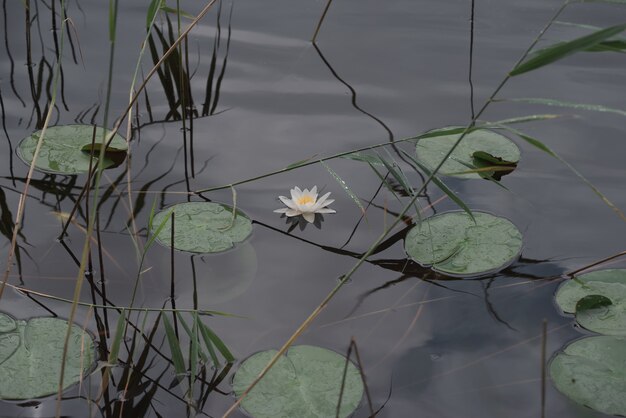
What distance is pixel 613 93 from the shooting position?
279 cm

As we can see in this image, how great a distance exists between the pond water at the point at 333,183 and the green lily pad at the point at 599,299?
4 centimetres

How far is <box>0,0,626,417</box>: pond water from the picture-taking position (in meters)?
1.85

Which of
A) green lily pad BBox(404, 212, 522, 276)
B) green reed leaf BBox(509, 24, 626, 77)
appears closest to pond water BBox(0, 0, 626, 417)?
green lily pad BBox(404, 212, 522, 276)

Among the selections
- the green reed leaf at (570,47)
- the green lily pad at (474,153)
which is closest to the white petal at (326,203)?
the green lily pad at (474,153)

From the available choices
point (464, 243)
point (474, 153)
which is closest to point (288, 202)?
point (464, 243)

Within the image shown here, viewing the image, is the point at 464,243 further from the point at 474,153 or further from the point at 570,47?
the point at 570,47

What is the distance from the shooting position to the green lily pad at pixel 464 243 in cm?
207

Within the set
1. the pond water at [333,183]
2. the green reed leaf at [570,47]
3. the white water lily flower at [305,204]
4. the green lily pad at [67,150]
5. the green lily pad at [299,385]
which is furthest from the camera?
the green lily pad at [67,150]

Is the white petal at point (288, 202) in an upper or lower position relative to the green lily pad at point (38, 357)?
upper

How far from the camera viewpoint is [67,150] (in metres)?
2.42

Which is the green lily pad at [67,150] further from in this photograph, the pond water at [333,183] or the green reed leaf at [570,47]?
the green reed leaf at [570,47]

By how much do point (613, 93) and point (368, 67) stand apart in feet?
2.86

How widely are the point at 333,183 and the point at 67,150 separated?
82cm

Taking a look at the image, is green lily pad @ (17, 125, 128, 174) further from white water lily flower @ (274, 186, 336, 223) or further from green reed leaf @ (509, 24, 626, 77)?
green reed leaf @ (509, 24, 626, 77)
